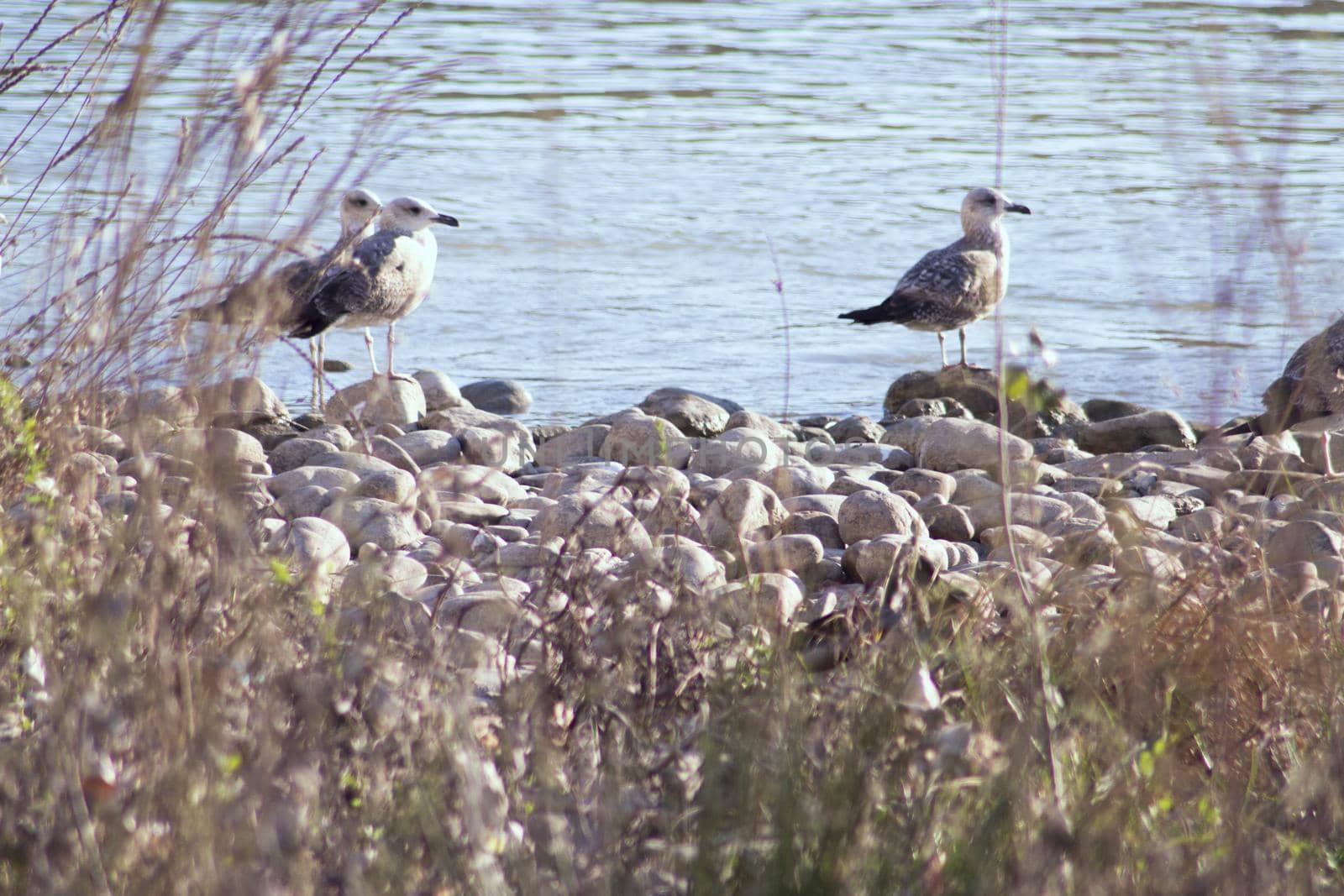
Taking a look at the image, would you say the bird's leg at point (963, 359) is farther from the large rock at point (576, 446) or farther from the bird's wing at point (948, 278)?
the large rock at point (576, 446)

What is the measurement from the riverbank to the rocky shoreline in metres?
0.03

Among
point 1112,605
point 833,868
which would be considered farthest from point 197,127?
point 1112,605

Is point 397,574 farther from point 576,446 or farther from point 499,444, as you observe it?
point 576,446

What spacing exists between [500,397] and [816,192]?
226 inches

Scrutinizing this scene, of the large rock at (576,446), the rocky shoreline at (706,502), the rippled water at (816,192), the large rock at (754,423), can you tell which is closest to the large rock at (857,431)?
the rocky shoreline at (706,502)

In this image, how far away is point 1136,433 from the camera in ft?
22.7

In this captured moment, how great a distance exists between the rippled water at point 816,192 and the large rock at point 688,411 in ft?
1.28

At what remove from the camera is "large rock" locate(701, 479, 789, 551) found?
169 inches

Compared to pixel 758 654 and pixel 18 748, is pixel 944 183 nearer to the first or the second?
pixel 758 654

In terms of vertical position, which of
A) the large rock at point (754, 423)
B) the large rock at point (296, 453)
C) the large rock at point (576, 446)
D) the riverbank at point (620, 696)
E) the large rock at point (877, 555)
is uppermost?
the riverbank at point (620, 696)

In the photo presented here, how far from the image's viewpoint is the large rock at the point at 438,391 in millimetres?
7262

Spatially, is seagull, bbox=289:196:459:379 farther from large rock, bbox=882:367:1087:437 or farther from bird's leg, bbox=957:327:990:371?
bird's leg, bbox=957:327:990:371

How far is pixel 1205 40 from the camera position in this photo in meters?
2.38

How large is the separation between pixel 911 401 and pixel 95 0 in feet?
17.4
